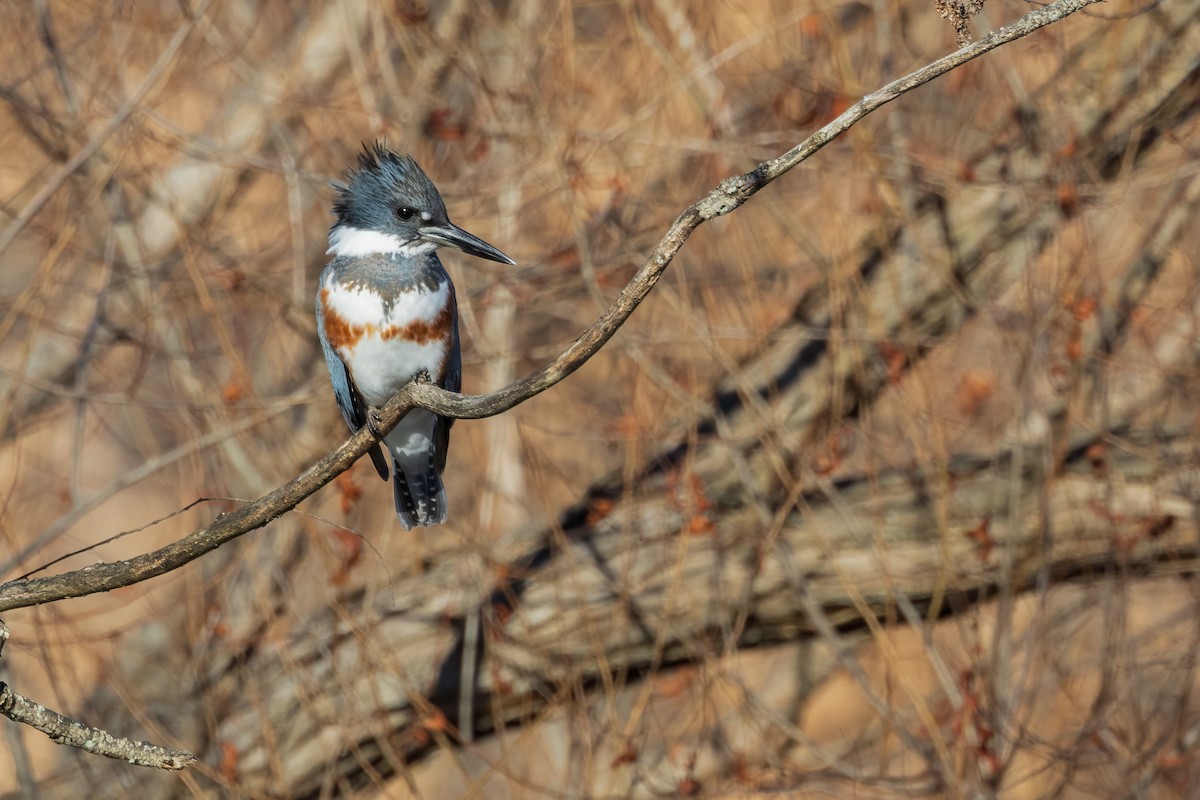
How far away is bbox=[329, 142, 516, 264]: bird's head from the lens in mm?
3537

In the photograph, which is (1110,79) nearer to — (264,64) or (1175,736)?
(1175,736)

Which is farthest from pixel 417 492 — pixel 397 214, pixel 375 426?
pixel 375 426

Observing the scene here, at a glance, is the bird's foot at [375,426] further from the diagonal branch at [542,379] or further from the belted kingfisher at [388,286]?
the belted kingfisher at [388,286]

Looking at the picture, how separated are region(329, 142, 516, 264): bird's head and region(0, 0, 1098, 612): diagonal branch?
3.23 feet

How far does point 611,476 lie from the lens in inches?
204

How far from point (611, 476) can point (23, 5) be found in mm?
3158

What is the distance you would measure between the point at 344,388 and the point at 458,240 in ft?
2.09

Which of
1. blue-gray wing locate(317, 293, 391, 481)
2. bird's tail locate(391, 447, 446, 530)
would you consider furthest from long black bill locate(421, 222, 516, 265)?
bird's tail locate(391, 447, 446, 530)

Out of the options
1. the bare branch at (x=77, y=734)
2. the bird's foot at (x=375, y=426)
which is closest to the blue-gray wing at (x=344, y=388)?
the bird's foot at (x=375, y=426)

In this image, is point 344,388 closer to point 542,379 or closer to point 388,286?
point 388,286

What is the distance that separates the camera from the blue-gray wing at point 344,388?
3.68 meters

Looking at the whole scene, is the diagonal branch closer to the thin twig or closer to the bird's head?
the thin twig

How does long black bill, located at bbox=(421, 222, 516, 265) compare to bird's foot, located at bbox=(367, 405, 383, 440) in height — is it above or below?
above

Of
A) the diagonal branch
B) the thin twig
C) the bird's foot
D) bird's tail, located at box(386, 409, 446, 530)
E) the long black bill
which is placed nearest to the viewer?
the diagonal branch
